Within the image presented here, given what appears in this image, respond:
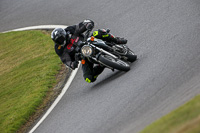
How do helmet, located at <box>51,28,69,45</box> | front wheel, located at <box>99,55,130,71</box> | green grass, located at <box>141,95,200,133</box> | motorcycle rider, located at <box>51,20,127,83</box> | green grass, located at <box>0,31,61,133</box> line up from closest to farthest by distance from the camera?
1. green grass, located at <box>141,95,200,133</box>
2. front wheel, located at <box>99,55,130,71</box>
3. helmet, located at <box>51,28,69,45</box>
4. motorcycle rider, located at <box>51,20,127,83</box>
5. green grass, located at <box>0,31,61,133</box>

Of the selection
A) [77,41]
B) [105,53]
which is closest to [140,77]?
[105,53]

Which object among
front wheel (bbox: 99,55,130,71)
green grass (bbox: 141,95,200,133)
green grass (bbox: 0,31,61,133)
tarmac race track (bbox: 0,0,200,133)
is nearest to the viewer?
green grass (bbox: 141,95,200,133)

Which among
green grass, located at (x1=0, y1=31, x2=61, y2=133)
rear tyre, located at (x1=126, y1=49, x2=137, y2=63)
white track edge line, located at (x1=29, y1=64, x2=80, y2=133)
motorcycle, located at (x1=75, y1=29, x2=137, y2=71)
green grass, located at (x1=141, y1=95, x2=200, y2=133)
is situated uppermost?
green grass, located at (x1=141, y1=95, x2=200, y2=133)

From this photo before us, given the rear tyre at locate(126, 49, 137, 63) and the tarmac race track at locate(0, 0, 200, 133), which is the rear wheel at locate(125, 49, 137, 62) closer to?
the rear tyre at locate(126, 49, 137, 63)

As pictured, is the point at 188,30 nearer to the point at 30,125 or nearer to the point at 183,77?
the point at 183,77

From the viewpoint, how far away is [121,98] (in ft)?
28.7

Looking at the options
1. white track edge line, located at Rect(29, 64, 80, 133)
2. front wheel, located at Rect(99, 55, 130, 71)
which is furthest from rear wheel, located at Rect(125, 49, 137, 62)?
white track edge line, located at Rect(29, 64, 80, 133)

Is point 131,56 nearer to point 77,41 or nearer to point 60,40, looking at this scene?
point 77,41

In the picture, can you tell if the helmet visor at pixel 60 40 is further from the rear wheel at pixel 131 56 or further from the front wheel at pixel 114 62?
the rear wheel at pixel 131 56

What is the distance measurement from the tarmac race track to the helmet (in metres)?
1.45

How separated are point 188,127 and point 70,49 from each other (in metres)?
5.73

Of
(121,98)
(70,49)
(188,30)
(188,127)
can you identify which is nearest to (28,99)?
(70,49)

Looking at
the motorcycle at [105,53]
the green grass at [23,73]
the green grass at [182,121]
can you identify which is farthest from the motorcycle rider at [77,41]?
the green grass at [182,121]

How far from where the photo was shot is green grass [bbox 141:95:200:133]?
17.1 feet
